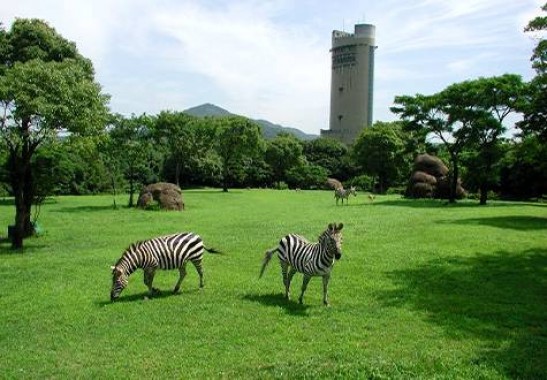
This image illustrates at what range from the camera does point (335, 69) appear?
490ft

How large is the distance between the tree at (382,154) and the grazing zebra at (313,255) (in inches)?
2077

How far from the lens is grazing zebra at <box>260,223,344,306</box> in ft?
37.3

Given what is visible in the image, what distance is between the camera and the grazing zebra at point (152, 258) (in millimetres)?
12922

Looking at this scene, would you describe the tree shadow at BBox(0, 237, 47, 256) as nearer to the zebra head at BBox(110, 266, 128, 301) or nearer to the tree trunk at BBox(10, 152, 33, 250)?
the tree trunk at BBox(10, 152, 33, 250)

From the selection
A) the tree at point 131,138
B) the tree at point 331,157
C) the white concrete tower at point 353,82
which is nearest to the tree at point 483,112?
the tree at point 131,138

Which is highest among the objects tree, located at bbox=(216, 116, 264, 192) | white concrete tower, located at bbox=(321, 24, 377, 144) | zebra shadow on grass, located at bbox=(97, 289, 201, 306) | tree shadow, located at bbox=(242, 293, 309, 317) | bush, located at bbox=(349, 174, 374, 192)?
white concrete tower, located at bbox=(321, 24, 377, 144)

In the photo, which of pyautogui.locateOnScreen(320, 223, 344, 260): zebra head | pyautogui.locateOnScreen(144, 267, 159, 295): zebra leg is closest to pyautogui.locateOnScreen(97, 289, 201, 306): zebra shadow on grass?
pyautogui.locateOnScreen(144, 267, 159, 295): zebra leg

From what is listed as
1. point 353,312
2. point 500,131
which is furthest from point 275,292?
point 500,131

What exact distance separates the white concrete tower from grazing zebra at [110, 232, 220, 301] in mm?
129645

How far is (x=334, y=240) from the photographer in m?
11.2

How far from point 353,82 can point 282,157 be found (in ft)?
249

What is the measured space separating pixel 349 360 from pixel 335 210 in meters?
25.2

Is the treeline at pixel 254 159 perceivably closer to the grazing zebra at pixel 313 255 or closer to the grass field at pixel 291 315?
the grass field at pixel 291 315

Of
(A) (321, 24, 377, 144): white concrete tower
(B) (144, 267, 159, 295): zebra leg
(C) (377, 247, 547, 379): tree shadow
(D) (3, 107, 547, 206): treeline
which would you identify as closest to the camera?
(C) (377, 247, 547, 379): tree shadow
